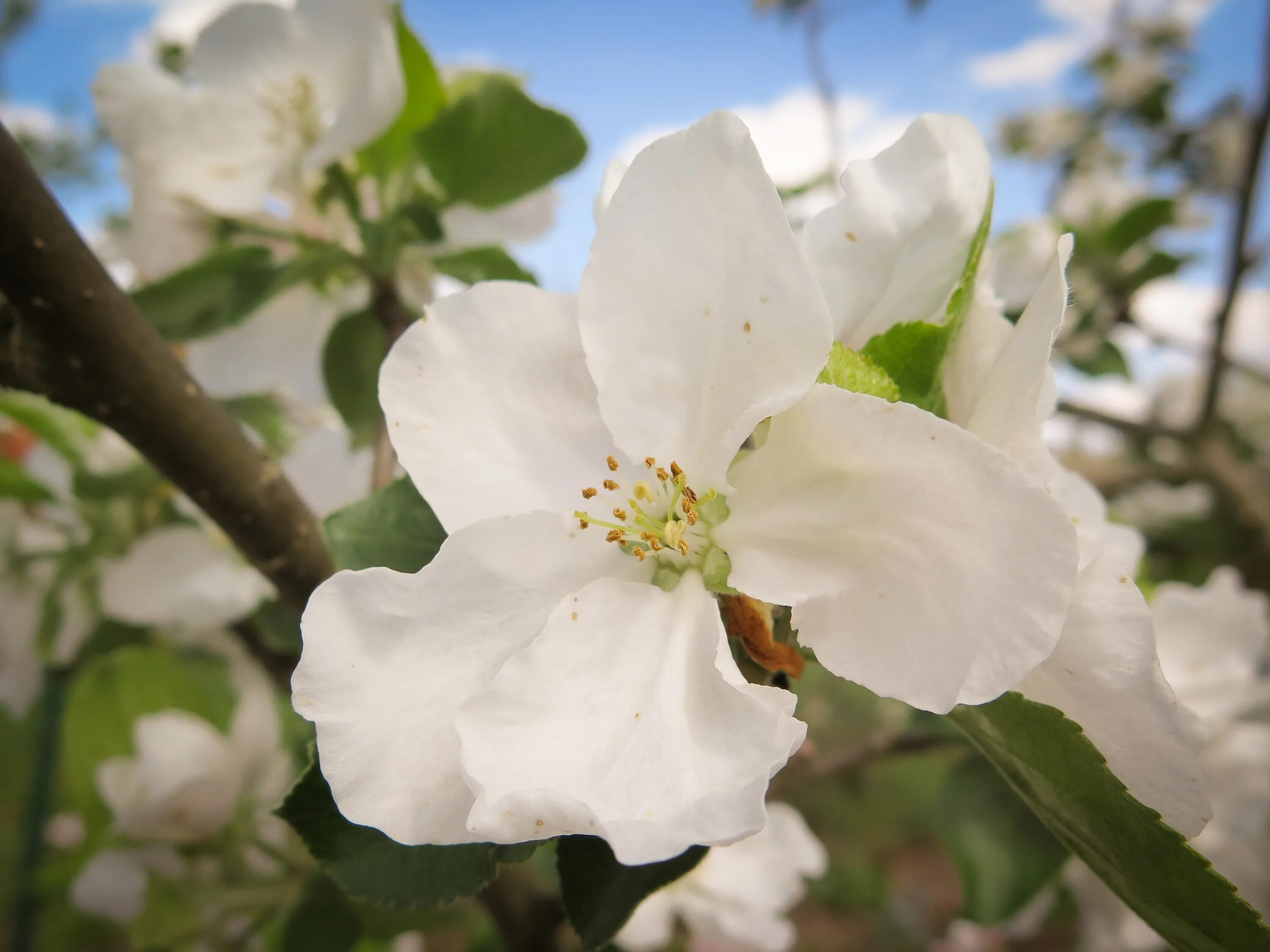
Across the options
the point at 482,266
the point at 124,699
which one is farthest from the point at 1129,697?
the point at 124,699

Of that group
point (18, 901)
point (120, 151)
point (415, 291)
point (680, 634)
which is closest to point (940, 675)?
point (680, 634)

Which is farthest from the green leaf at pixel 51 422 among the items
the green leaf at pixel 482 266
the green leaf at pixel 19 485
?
the green leaf at pixel 482 266

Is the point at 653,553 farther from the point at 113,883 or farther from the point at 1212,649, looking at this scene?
the point at 113,883

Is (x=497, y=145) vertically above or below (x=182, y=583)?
above

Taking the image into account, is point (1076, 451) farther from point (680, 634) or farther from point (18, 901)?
point (18, 901)

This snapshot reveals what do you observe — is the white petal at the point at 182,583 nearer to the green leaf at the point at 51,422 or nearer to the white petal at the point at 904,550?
the green leaf at the point at 51,422

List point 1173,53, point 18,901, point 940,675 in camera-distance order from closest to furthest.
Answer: point 940,675
point 18,901
point 1173,53
